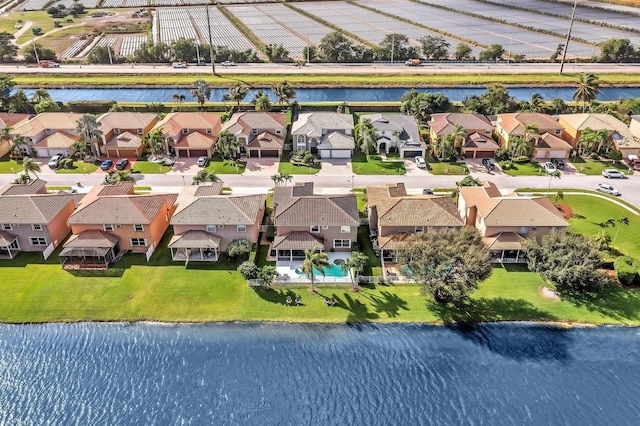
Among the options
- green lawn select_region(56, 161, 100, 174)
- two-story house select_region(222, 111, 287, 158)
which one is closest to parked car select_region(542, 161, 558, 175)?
two-story house select_region(222, 111, 287, 158)

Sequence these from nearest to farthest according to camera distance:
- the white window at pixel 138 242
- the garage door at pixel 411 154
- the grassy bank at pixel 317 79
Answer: the white window at pixel 138 242 → the garage door at pixel 411 154 → the grassy bank at pixel 317 79

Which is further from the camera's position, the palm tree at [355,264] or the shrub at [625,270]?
the shrub at [625,270]

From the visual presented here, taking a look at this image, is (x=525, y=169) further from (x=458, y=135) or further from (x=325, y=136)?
(x=325, y=136)

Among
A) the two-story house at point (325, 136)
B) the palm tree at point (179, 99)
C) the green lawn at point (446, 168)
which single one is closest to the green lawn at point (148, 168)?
the two-story house at point (325, 136)

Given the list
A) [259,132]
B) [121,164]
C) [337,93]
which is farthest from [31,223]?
[337,93]

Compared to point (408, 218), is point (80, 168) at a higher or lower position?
lower

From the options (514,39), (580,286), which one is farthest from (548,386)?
(514,39)

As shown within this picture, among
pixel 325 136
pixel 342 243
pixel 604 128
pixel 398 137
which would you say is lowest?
pixel 342 243

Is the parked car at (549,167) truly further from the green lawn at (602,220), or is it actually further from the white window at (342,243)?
the white window at (342,243)
